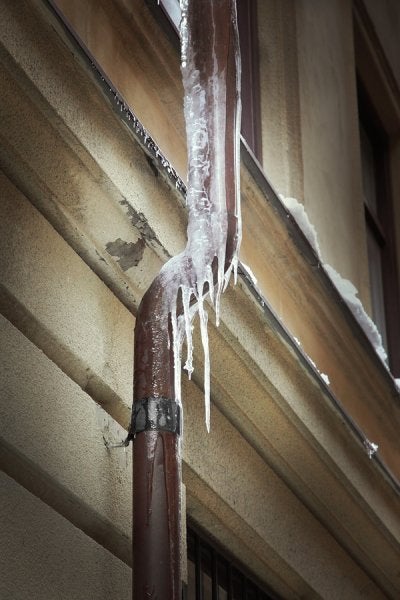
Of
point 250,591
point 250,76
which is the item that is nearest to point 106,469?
point 250,591

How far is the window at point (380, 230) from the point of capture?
11.1 m

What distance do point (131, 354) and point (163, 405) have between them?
23.1 inches

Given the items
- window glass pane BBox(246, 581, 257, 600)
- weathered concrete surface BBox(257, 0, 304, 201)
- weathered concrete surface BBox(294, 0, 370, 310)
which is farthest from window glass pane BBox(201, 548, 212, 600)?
weathered concrete surface BBox(294, 0, 370, 310)

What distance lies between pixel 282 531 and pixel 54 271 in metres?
2.36

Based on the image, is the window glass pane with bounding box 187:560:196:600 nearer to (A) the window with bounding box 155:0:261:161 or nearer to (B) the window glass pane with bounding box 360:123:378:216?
(A) the window with bounding box 155:0:261:161

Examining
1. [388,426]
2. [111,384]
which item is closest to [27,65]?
[111,384]

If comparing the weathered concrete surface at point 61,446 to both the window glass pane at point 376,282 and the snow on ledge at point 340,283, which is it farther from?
the window glass pane at point 376,282

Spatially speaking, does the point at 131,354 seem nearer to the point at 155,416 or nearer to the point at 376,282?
the point at 155,416

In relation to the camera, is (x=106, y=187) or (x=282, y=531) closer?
(x=106, y=187)

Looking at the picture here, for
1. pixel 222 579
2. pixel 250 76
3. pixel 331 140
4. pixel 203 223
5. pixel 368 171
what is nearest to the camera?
pixel 203 223

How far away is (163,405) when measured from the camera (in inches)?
184

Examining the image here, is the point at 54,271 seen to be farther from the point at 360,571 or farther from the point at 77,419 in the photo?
the point at 360,571

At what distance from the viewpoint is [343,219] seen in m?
9.31

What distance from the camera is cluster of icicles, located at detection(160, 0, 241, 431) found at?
193 inches
